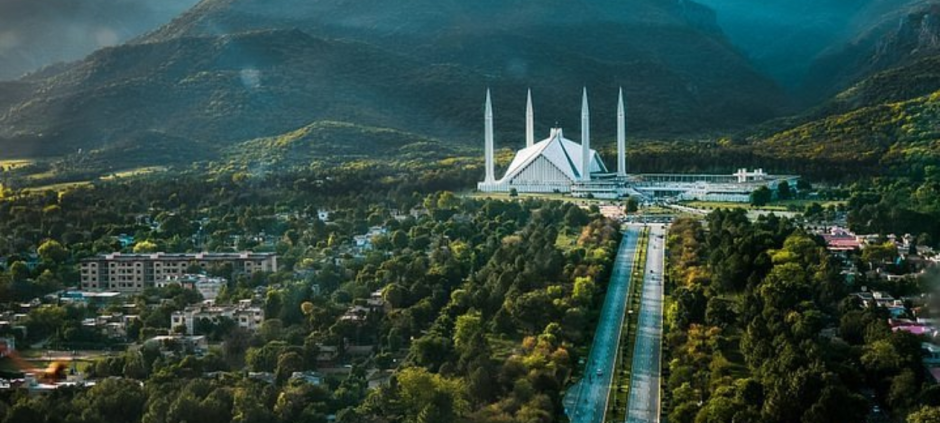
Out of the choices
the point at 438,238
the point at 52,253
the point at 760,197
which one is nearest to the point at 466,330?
the point at 438,238

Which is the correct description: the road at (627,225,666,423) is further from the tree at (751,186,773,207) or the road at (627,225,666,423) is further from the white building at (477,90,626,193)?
the white building at (477,90,626,193)

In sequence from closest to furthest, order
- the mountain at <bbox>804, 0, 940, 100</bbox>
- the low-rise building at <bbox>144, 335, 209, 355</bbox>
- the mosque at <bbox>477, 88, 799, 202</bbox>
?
1. the low-rise building at <bbox>144, 335, 209, 355</bbox>
2. the mosque at <bbox>477, 88, 799, 202</bbox>
3. the mountain at <bbox>804, 0, 940, 100</bbox>

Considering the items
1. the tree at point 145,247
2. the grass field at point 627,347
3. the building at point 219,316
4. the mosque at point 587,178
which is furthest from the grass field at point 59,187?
the building at point 219,316

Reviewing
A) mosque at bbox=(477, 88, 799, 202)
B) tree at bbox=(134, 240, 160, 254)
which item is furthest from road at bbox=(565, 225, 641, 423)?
mosque at bbox=(477, 88, 799, 202)

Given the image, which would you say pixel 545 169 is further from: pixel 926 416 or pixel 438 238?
pixel 926 416

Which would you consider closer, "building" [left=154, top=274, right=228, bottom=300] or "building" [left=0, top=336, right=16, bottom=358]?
"building" [left=0, top=336, right=16, bottom=358]

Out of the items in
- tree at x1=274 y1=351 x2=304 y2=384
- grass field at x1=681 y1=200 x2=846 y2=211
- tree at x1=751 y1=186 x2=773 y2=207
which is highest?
tree at x1=751 y1=186 x2=773 y2=207
